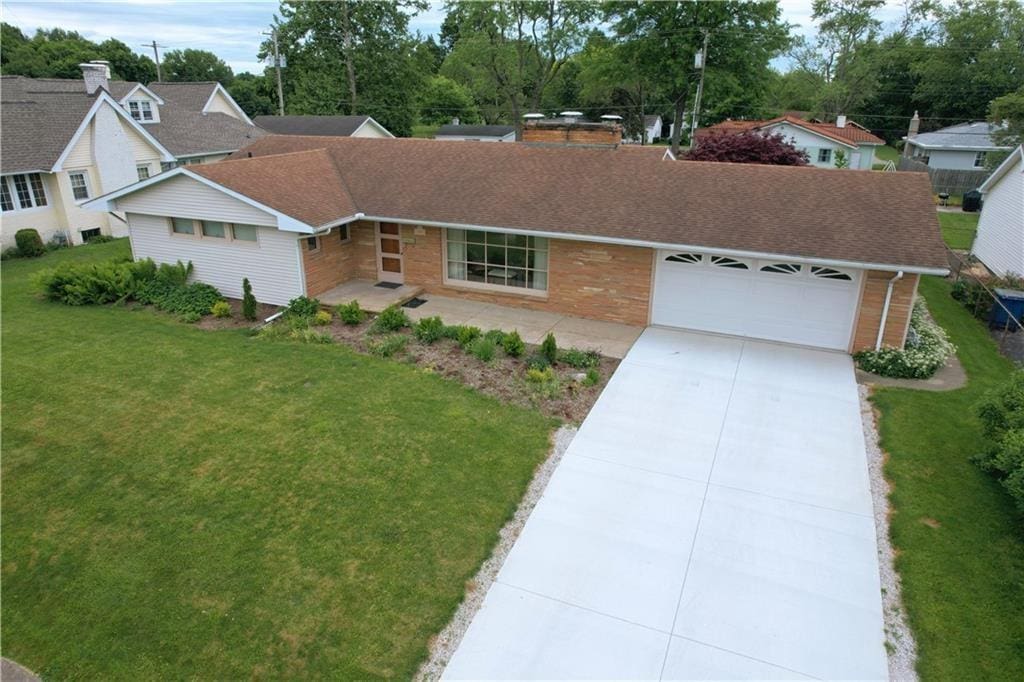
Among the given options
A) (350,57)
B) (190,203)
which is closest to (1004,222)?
(190,203)

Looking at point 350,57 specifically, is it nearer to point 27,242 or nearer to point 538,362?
point 27,242

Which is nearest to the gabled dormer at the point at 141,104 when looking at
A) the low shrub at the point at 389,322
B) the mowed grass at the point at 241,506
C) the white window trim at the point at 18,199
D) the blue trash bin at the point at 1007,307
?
the white window trim at the point at 18,199

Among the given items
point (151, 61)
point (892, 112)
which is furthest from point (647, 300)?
point (151, 61)

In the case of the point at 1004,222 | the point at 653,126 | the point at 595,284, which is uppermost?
the point at 653,126

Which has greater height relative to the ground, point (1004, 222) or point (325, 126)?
point (325, 126)

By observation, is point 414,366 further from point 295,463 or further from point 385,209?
point 385,209

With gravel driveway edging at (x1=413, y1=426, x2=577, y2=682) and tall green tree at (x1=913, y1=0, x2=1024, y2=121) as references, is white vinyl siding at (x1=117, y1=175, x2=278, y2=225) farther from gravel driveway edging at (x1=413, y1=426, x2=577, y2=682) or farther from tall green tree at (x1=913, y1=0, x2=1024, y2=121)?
tall green tree at (x1=913, y1=0, x2=1024, y2=121)

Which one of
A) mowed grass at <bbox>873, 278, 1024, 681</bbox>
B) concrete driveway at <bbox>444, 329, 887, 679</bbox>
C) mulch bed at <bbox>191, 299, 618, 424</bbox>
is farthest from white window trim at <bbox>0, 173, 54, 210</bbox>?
mowed grass at <bbox>873, 278, 1024, 681</bbox>
